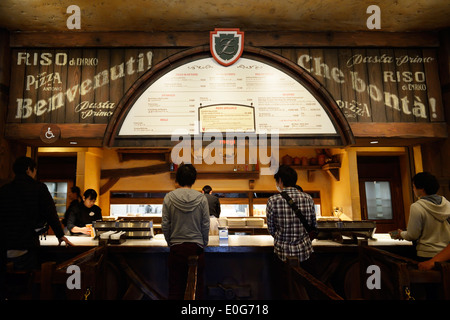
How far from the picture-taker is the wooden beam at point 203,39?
362 cm

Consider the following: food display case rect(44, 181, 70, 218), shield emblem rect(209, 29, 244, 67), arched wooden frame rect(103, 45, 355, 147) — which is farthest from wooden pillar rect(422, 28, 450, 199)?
food display case rect(44, 181, 70, 218)

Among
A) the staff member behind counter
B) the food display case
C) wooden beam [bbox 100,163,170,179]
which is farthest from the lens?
the food display case

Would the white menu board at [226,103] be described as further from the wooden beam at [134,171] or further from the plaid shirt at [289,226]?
the wooden beam at [134,171]

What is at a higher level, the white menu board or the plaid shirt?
the white menu board

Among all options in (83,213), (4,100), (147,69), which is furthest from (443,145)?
(4,100)

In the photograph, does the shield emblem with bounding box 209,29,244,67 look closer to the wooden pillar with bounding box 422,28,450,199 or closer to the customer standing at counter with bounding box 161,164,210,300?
the customer standing at counter with bounding box 161,164,210,300

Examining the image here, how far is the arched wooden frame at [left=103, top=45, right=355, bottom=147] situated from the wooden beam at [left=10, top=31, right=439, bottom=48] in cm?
14

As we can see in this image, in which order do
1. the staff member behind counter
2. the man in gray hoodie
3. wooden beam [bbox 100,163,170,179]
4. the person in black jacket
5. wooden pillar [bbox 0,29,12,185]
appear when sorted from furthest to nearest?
wooden beam [bbox 100,163,170,179] → the staff member behind counter → wooden pillar [bbox 0,29,12,185] → the man in gray hoodie → the person in black jacket

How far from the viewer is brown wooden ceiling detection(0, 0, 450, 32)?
3.18m

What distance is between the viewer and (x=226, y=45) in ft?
11.9

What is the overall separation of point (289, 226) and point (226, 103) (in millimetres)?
1810

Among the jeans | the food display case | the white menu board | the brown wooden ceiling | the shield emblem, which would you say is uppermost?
the brown wooden ceiling
